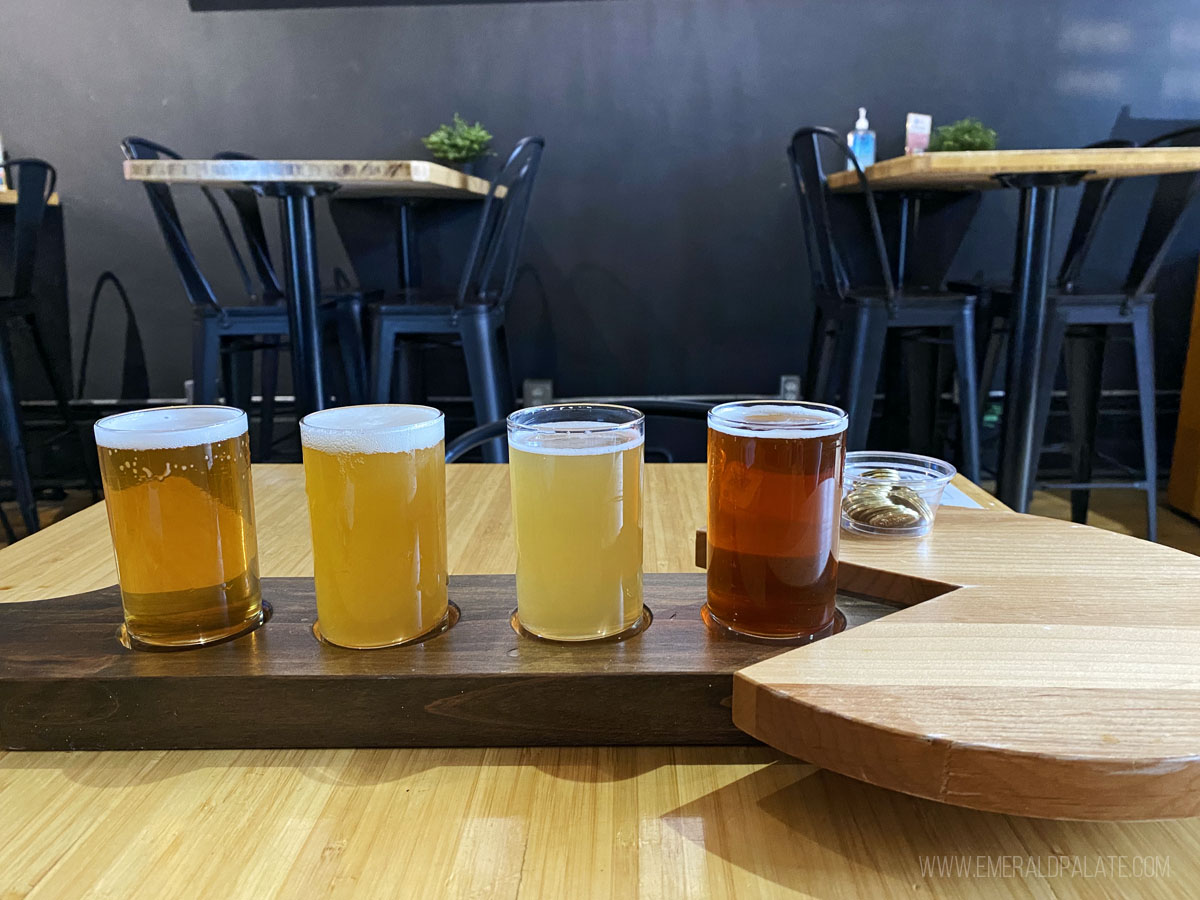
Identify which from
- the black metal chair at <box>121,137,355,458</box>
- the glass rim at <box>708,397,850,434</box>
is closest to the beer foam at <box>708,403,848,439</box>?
the glass rim at <box>708,397,850,434</box>

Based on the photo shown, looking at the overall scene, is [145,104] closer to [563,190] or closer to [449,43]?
[449,43]

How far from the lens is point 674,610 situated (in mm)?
557

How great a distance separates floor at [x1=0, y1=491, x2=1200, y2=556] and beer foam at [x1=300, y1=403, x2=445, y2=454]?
2.64m

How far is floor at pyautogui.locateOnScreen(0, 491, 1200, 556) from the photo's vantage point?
8.79 ft

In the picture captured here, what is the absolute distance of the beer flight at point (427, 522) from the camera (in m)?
0.49

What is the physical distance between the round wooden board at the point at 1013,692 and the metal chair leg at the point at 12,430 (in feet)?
8.47

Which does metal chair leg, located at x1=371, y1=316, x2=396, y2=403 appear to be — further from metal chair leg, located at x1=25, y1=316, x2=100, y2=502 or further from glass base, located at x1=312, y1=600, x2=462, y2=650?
glass base, located at x1=312, y1=600, x2=462, y2=650

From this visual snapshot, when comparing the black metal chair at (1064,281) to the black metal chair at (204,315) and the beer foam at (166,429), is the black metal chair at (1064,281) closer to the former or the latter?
the black metal chair at (204,315)

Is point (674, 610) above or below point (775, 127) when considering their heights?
below

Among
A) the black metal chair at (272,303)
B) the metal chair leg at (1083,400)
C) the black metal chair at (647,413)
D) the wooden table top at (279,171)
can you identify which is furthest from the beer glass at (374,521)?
the metal chair leg at (1083,400)

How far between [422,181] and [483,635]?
1734 millimetres

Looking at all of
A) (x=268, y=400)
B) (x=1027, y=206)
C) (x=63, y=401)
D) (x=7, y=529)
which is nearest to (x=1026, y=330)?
(x=1027, y=206)

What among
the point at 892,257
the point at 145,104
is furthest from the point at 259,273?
the point at 892,257

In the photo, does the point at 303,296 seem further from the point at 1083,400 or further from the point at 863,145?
the point at 1083,400
